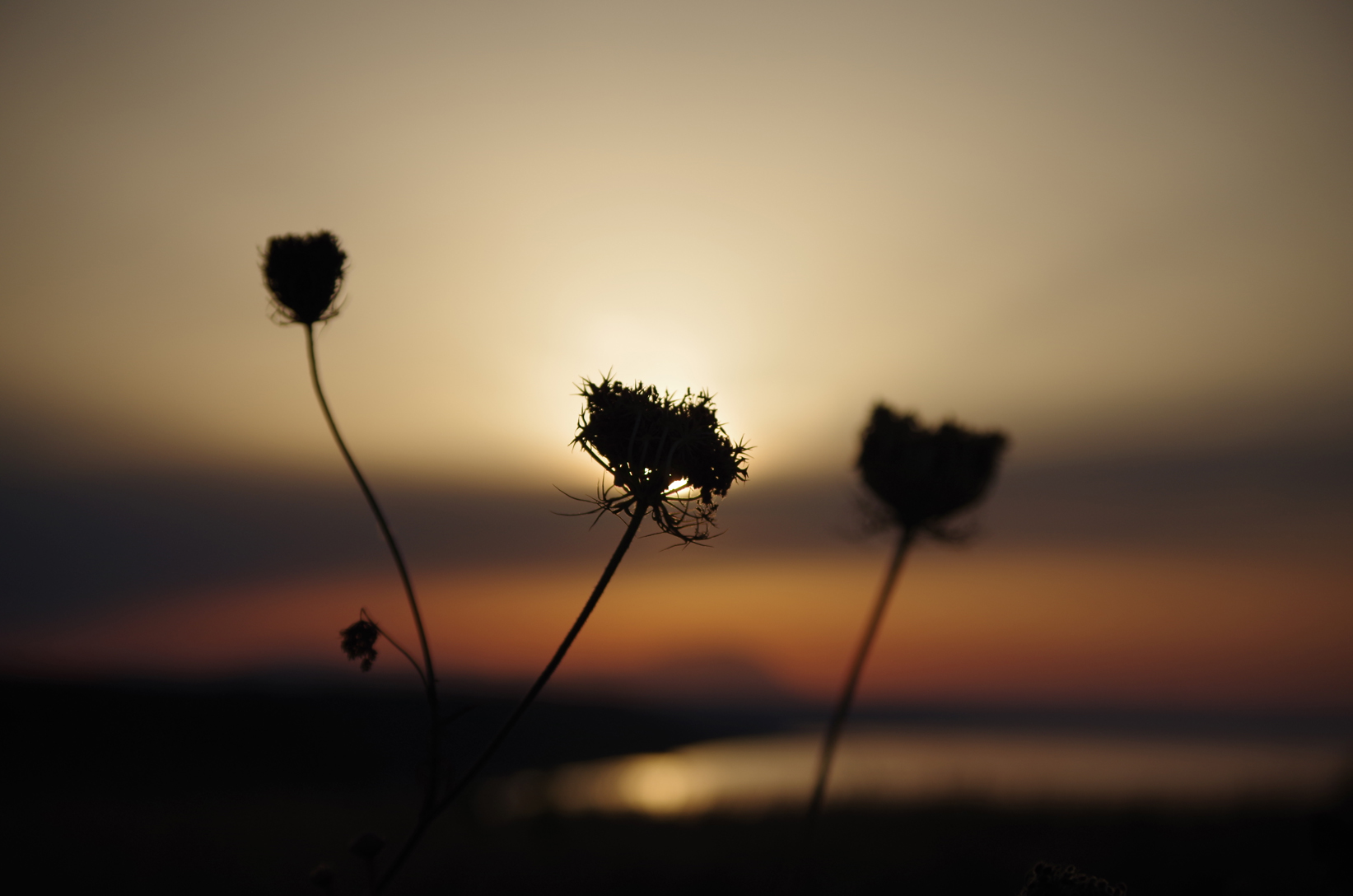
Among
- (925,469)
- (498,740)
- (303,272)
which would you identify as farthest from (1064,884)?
(925,469)

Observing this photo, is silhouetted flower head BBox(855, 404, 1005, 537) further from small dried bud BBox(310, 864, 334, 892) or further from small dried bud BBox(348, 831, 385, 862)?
small dried bud BBox(310, 864, 334, 892)

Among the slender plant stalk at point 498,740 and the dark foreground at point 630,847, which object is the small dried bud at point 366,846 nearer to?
the slender plant stalk at point 498,740

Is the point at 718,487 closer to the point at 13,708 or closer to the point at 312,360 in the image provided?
the point at 312,360

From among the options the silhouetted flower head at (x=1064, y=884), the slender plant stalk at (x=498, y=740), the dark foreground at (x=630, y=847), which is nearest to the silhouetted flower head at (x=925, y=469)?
the dark foreground at (x=630, y=847)

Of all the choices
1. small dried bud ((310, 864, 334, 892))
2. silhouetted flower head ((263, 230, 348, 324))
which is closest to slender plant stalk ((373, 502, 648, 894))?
small dried bud ((310, 864, 334, 892))

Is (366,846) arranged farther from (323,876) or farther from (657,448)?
(657,448)
